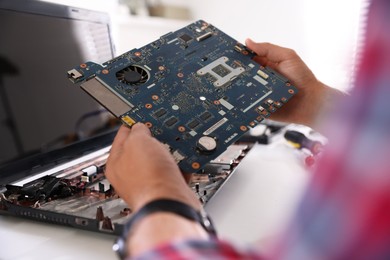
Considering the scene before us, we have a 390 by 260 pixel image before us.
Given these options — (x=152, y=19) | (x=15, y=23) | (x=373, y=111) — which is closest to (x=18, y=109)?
(x=15, y=23)

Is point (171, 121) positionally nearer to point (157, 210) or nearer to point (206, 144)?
point (206, 144)

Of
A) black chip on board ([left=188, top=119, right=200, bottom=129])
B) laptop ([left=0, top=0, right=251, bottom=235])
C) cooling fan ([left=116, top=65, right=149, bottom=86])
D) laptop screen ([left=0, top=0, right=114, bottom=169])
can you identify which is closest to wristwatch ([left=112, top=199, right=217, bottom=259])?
laptop ([left=0, top=0, right=251, bottom=235])

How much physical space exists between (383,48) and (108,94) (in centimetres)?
68

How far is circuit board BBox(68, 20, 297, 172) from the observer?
85 centimetres

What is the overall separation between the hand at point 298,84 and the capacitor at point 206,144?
499 mm

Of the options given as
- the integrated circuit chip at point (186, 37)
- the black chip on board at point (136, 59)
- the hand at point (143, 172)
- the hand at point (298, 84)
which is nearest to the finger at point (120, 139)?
the hand at point (143, 172)

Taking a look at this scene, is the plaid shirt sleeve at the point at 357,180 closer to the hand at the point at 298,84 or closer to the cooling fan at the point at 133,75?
the cooling fan at the point at 133,75

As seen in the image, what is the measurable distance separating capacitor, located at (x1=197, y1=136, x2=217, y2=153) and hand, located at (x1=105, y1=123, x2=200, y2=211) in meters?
0.12

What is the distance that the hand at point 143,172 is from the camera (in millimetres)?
595

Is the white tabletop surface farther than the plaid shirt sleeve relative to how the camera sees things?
Yes

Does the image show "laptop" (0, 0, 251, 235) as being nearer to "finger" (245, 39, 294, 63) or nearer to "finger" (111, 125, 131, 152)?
"finger" (111, 125, 131, 152)

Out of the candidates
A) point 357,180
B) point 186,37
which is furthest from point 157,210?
point 186,37

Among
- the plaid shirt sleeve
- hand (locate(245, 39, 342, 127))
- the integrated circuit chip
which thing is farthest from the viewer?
hand (locate(245, 39, 342, 127))

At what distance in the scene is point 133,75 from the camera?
3.12 ft
